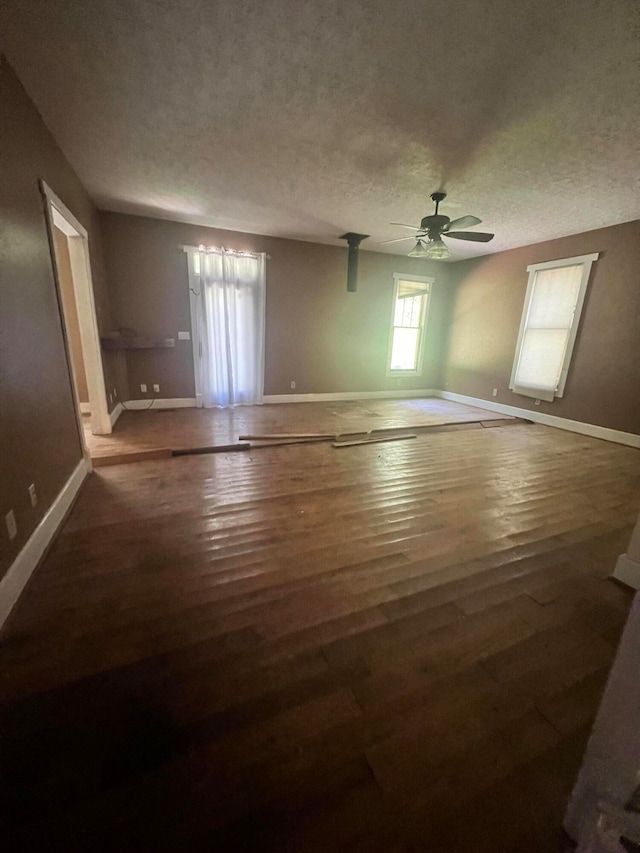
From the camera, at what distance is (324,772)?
3.20ft

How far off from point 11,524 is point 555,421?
248 inches

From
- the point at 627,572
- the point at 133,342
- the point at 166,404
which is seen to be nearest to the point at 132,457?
the point at 133,342

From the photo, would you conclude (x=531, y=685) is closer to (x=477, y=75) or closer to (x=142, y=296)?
(x=477, y=75)

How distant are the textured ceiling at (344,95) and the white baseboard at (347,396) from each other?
3.10 m

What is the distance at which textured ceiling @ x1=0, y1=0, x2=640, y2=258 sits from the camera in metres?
1.57

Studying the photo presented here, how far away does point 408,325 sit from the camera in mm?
6859

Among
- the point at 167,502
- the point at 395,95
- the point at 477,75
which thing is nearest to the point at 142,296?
the point at 167,502

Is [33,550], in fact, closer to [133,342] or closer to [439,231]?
[133,342]

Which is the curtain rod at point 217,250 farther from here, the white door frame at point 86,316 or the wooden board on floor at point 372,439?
the wooden board on floor at point 372,439

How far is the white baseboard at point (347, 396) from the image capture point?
5.96 metres

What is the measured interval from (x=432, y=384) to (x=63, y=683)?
287 inches

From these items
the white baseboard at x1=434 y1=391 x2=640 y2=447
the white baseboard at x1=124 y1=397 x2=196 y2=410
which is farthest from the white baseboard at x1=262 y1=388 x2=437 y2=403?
the white baseboard at x1=124 y1=397 x2=196 y2=410

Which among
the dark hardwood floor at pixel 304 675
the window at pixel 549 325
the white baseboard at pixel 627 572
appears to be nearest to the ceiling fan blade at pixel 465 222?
the window at pixel 549 325

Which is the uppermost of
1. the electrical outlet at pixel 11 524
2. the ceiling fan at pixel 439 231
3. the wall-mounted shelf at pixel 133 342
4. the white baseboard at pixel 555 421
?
the ceiling fan at pixel 439 231
